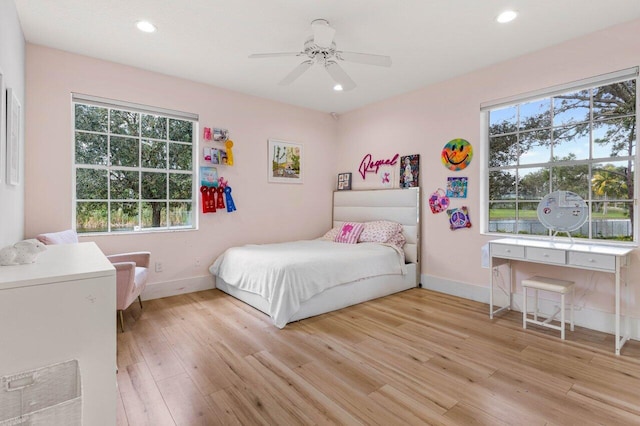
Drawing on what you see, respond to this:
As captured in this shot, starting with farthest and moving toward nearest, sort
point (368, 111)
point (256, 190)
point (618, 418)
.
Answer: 1. point (368, 111)
2. point (256, 190)
3. point (618, 418)

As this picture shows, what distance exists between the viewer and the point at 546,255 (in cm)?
275

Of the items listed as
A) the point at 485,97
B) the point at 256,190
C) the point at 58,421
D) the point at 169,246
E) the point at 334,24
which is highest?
the point at 334,24

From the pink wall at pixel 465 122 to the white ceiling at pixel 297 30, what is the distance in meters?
0.16

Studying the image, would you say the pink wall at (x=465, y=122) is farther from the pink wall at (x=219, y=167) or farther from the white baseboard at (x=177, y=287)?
the white baseboard at (x=177, y=287)

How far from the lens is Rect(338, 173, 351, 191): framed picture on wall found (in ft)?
17.0

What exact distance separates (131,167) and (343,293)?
2.76 metres

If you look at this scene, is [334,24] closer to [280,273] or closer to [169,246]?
[280,273]

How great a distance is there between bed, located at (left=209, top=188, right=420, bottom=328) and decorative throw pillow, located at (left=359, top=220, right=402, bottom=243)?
0.12m

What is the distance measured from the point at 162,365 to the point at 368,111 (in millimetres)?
4155

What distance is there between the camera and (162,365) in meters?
2.24

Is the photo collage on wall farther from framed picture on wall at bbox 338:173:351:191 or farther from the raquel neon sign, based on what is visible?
framed picture on wall at bbox 338:173:351:191

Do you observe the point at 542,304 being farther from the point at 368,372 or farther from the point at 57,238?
the point at 57,238

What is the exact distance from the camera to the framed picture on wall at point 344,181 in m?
5.18

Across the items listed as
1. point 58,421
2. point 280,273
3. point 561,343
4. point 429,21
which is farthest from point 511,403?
point 429,21
